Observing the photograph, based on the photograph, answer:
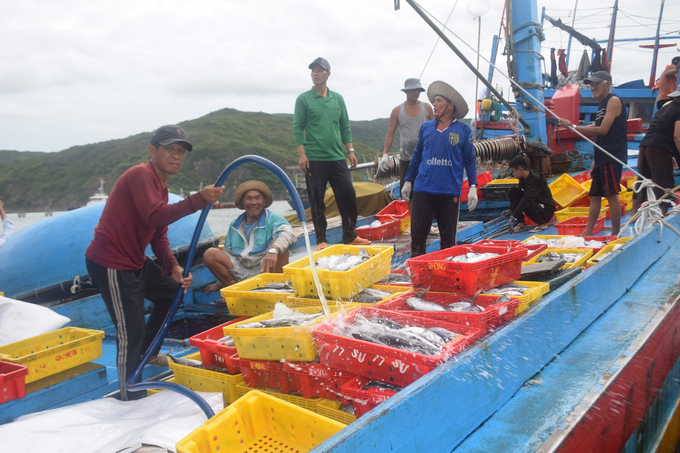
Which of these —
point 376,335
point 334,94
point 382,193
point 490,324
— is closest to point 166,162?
point 376,335

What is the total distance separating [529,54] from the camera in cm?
1014

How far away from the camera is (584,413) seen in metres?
1.80

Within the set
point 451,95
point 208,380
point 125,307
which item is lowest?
point 208,380

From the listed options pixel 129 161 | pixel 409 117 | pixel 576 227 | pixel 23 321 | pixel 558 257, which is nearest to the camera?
pixel 23 321

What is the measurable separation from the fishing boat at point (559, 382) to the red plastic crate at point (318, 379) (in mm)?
559

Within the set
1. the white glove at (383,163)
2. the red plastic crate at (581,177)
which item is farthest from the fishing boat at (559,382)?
the red plastic crate at (581,177)

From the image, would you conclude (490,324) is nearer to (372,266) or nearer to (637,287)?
(372,266)

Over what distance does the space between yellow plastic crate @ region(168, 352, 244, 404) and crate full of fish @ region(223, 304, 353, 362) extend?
8.3 inches

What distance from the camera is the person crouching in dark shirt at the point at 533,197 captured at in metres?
7.61

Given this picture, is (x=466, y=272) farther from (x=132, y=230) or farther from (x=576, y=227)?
(x=576, y=227)

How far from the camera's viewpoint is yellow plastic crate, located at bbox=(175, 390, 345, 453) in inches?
67.6

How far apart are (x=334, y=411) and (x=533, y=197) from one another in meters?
6.72

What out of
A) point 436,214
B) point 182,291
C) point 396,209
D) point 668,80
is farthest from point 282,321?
point 668,80

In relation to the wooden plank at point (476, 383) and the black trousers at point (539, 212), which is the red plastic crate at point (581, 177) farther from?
the wooden plank at point (476, 383)
